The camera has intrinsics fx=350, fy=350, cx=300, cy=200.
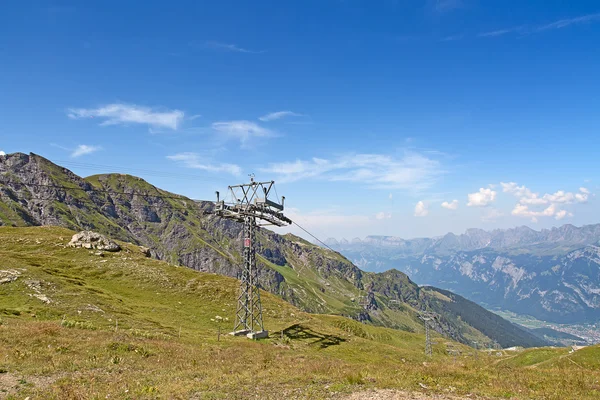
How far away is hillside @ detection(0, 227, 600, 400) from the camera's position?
1869 centimetres

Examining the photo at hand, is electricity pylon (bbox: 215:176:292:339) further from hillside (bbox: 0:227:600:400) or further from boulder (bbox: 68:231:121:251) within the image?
boulder (bbox: 68:231:121:251)

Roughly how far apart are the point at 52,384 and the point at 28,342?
978cm

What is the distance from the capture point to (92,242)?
78375 millimetres

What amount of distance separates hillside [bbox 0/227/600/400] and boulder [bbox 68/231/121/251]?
1847 cm

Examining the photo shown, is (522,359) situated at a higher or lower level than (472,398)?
lower

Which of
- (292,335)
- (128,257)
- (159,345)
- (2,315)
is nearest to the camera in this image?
(159,345)

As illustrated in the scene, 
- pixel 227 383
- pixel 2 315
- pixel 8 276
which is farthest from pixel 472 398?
pixel 8 276

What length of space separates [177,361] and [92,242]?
2544 inches

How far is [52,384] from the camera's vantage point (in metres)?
18.4

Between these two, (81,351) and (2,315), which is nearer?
(81,351)

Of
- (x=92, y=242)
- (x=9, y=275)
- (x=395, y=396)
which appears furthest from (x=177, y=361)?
(x=92, y=242)

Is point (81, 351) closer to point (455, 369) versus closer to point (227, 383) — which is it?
point (227, 383)

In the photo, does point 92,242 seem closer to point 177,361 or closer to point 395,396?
point 177,361

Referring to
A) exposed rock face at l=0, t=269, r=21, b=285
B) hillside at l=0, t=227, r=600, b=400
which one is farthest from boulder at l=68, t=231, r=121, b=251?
exposed rock face at l=0, t=269, r=21, b=285
